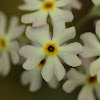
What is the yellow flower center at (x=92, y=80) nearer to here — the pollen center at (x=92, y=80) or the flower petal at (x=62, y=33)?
the pollen center at (x=92, y=80)

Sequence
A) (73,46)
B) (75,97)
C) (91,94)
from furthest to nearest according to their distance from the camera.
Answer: (75,97) < (91,94) < (73,46)

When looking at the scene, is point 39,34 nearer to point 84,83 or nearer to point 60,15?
point 60,15

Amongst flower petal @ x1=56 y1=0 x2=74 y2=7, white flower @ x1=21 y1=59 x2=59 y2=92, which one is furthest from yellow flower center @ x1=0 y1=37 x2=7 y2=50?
flower petal @ x1=56 y1=0 x2=74 y2=7

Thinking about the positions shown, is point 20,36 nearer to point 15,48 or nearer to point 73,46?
point 15,48

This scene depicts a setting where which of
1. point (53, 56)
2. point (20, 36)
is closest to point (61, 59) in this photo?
point (53, 56)

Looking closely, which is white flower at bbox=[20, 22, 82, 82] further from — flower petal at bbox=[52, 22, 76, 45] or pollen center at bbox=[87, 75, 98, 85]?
pollen center at bbox=[87, 75, 98, 85]

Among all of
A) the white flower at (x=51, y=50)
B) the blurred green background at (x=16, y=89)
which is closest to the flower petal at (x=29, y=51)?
the white flower at (x=51, y=50)
